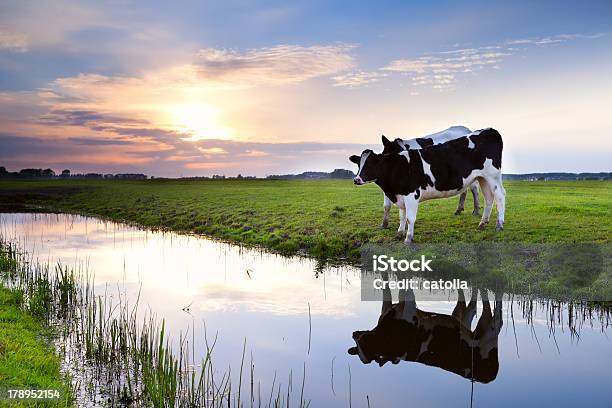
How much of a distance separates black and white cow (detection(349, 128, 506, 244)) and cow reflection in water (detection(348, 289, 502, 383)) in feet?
18.3

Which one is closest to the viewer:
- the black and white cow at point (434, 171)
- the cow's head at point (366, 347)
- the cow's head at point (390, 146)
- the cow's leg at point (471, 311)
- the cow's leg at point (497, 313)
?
the cow's head at point (366, 347)

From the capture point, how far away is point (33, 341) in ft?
29.8

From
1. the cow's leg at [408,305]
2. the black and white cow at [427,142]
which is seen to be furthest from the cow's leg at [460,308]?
the black and white cow at [427,142]

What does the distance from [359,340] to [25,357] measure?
557 cm

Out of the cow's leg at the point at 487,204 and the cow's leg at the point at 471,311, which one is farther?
the cow's leg at the point at 487,204

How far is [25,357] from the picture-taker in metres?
8.12

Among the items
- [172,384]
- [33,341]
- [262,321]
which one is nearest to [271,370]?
[172,384]

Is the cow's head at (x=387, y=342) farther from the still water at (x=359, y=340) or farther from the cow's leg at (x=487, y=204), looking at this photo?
the cow's leg at (x=487, y=204)

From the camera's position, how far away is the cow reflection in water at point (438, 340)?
8.30m

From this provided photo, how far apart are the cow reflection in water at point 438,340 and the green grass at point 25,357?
476 centimetres

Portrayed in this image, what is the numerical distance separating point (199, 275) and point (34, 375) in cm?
826

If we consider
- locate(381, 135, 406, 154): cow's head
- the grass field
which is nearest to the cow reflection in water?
the grass field

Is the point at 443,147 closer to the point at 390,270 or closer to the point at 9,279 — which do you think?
the point at 390,270

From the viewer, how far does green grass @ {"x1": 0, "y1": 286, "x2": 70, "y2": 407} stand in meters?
7.16
